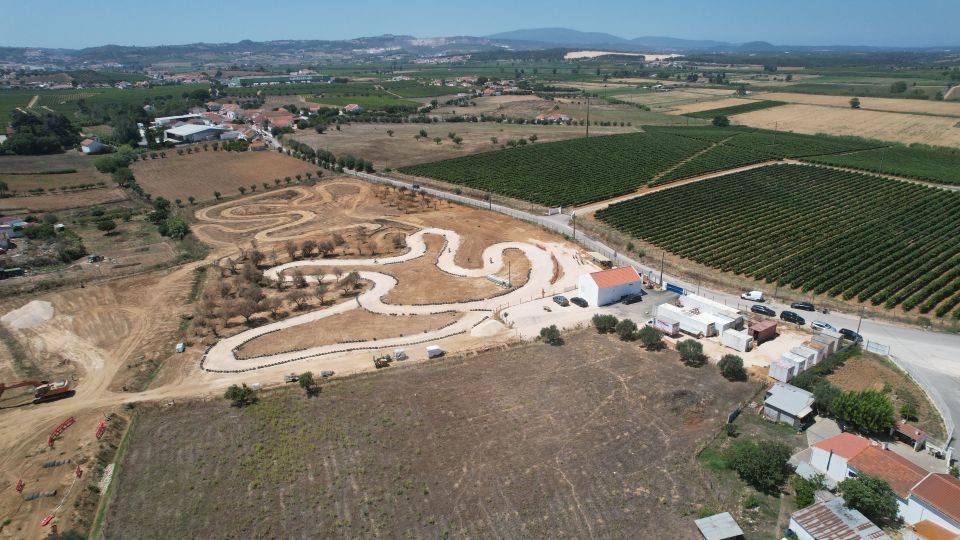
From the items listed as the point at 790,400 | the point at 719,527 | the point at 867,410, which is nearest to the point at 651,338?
the point at 790,400

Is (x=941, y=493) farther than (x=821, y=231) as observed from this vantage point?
No

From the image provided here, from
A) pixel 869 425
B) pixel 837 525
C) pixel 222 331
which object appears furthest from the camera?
pixel 222 331

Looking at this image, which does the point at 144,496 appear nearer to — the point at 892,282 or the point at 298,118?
the point at 892,282

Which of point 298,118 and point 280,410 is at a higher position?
point 298,118

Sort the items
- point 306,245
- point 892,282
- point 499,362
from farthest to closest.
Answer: point 306,245
point 892,282
point 499,362

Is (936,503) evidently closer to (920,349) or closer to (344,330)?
(920,349)

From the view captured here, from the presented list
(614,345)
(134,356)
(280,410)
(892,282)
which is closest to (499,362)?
(614,345)

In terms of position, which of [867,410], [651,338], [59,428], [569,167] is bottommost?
[59,428]
